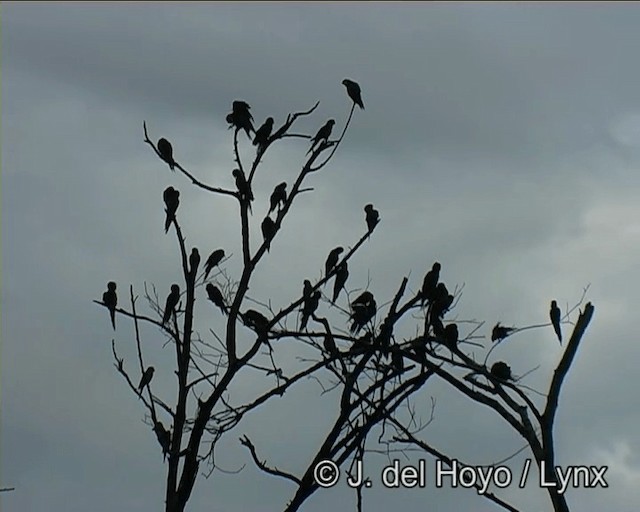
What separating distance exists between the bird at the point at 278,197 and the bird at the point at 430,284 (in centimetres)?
140

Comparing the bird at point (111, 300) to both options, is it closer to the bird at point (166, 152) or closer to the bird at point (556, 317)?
the bird at point (166, 152)

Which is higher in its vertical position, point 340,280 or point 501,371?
point 340,280

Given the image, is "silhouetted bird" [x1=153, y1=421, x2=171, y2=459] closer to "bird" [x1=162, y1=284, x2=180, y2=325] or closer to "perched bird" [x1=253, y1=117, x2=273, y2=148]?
"bird" [x1=162, y1=284, x2=180, y2=325]

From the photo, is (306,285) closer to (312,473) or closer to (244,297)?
(244,297)

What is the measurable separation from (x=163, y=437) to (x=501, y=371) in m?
2.22

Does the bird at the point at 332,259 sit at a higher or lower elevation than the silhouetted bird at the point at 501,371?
higher

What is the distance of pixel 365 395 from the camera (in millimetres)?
6832

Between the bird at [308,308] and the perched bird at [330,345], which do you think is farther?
the bird at [308,308]

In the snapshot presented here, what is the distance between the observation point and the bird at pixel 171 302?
7965mm

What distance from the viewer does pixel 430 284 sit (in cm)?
738

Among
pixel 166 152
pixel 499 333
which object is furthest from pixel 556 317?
pixel 166 152

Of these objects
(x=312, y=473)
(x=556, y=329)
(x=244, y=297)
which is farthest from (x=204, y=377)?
(x=556, y=329)

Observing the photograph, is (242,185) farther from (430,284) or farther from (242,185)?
(430,284)

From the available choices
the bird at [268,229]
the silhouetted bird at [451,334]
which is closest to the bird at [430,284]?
the silhouetted bird at [451,334]
